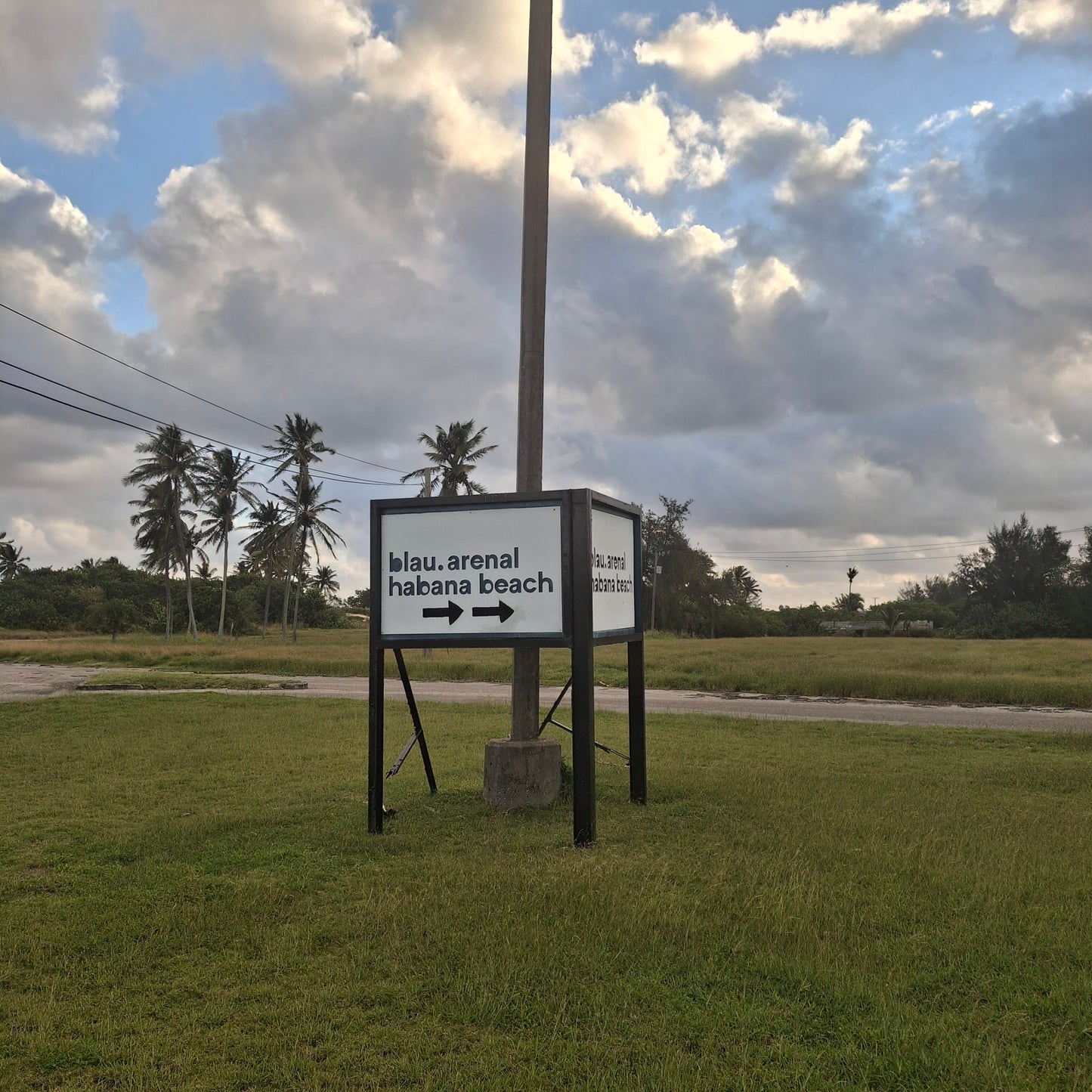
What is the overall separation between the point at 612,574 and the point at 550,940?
12.5 feet

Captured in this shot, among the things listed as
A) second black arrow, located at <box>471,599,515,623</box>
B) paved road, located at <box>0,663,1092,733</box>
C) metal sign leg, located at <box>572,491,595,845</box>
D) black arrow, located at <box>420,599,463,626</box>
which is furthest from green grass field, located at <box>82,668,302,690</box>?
metal sign leg, located at <box>572,491,595,845</box>

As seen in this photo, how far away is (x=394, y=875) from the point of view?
18.8 ft

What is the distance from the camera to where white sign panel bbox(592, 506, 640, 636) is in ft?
24.3

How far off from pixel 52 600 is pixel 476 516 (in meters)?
84.7

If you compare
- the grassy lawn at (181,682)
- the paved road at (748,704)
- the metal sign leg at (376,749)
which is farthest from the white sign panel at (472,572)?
the grassy lawn at (181,682)

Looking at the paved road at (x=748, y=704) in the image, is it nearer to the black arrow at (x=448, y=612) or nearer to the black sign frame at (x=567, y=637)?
the black sign frame at (x=567, y=637)

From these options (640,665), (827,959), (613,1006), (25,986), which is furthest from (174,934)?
(640,665)

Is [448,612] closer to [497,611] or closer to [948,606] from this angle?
[497,611]

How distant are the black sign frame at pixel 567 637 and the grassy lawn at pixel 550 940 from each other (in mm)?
374

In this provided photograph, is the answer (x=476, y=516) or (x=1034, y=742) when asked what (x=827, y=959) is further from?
(x=1034, y=742)

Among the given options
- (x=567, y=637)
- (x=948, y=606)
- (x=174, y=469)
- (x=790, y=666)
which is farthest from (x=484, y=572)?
(x=948, y=606)

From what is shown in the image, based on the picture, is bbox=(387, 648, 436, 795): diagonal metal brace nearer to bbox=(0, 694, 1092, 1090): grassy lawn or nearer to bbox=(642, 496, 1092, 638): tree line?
bbox=(0, 694, 1092, 1090): grassy lawn

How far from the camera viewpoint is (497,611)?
7176 mm

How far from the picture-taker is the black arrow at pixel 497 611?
7145 mm
